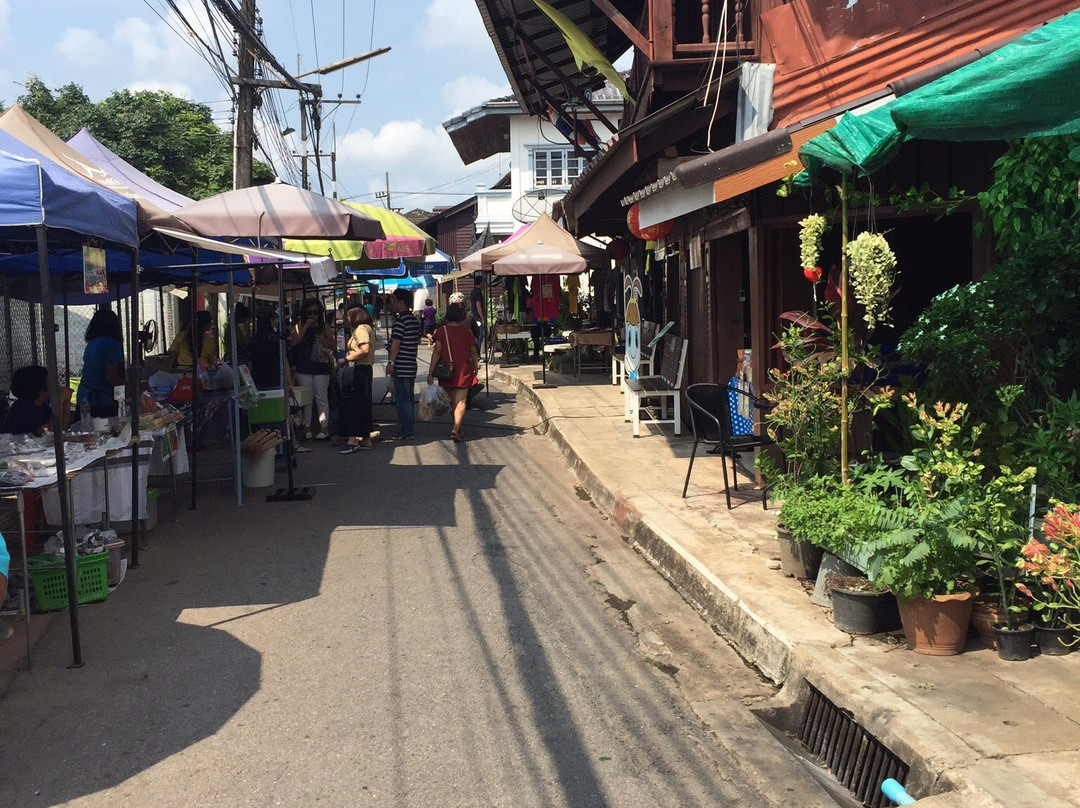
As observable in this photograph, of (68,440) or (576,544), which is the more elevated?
(68,440)

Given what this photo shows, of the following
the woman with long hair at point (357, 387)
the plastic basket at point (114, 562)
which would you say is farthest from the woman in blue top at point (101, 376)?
the woman with long hair at point (357, 387)

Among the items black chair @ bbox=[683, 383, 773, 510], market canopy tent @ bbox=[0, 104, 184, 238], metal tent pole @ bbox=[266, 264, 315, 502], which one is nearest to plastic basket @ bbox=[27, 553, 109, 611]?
market canopy tent @ bbox=[0, 104, 184, 238]

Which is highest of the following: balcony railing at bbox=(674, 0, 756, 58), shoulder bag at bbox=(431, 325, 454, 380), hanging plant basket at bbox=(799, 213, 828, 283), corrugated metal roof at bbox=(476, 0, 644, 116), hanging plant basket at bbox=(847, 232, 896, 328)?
corrugated metal roof at bbox=(476, 0, 644, 116)

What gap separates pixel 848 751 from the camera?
4.47m

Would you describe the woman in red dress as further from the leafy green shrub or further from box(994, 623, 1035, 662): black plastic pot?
box(994, 623, 1035, 662): black plastic pot

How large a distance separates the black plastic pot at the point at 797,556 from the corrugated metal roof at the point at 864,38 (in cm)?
437

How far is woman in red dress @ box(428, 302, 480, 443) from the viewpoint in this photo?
1362 centimetres

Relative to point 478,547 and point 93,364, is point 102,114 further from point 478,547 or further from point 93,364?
point 478,547

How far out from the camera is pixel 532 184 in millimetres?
40219

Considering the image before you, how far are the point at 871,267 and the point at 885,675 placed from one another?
218 cm

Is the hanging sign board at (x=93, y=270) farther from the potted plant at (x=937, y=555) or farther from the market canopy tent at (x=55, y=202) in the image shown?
the potted plant at (x=937, y=555)

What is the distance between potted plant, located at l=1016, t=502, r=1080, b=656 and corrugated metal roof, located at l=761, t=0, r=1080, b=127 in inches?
192

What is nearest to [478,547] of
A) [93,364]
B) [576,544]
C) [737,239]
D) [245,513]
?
[576,544]

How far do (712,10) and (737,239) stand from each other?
290 cm
